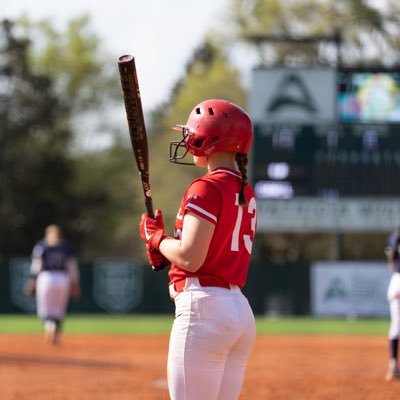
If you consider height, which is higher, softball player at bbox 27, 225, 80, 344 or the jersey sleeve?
the jersey sleeve

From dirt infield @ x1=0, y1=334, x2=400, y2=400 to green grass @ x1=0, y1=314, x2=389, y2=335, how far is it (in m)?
2.29

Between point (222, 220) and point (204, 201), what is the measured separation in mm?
137

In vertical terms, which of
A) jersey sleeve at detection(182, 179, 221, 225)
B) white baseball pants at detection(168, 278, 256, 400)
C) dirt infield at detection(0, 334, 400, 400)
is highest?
jersey sleeve at detection(182, 179, 221, 225)

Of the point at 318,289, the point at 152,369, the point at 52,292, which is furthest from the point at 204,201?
the point at 318,289

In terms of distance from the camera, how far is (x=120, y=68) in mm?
4504

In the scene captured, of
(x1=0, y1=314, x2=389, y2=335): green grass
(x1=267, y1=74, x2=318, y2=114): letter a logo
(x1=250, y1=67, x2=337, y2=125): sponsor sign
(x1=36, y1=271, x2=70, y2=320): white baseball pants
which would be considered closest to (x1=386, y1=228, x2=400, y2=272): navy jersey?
(x1=36, y1=271, x2=70, y2=320): white baseball pants

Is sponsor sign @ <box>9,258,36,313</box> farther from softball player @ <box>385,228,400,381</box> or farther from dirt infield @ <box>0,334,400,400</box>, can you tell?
softball player @ <box>385,228,400,381</box>

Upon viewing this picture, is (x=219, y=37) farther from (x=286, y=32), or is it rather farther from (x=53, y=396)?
(x=53, y=396)

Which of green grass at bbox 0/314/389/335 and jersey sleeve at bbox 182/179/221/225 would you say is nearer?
jersey sleeve at bbox 182/179/221/225

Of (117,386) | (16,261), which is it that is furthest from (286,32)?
(117,386)

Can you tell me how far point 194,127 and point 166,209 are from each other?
4280 centimetres

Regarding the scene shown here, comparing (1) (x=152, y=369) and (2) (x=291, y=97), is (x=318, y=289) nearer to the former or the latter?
(2) (x=291, y=97)

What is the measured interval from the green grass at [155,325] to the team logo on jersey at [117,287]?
30 centimetres

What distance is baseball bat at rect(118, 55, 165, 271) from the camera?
4516 millimetres
